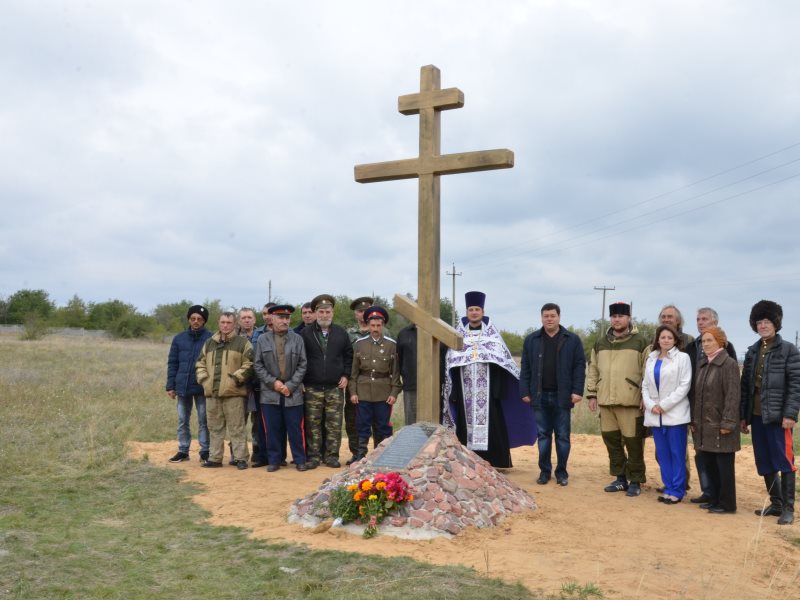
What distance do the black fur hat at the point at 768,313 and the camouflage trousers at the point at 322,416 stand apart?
4.58 m

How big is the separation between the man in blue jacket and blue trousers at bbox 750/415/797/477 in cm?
173

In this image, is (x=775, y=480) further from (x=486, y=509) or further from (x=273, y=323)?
(x=273, y=323)

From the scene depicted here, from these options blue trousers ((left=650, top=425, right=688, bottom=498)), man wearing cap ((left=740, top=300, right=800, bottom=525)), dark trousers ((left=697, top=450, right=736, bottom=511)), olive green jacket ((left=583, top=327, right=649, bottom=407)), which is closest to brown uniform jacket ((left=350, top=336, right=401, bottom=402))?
olive green jacket ((left=583, top=327, right=649, bottom=407))

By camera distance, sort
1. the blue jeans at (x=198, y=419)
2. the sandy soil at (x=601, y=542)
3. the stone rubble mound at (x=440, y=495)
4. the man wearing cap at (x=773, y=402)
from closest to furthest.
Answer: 1. the sandy soil at (x=601, y=542)
2. the stone rubble mound at (x=440, y=495)
3. the man wearing cap at (x=773, y=402)
4. the blue jeans at (x=198, y=419)

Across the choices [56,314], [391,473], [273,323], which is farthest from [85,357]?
[56,314]

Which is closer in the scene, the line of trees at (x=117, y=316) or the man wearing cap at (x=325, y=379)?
the man wearing cap at (x=325, y=379)

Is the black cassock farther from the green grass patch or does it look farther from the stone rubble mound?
the green grass patch

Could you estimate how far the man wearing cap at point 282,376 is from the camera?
845 cm

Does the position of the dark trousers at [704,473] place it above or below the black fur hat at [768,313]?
below

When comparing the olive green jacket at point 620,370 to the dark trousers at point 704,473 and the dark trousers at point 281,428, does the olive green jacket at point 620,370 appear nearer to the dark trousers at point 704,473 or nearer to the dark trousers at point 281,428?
the dark trousers at point 704,473

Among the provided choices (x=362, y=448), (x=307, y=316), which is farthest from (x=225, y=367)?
(x=362, y=448)

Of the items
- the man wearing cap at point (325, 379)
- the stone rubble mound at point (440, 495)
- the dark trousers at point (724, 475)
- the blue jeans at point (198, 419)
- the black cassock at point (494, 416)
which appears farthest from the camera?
the blue jeans at point (198, 419)

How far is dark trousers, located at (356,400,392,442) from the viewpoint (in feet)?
28.5

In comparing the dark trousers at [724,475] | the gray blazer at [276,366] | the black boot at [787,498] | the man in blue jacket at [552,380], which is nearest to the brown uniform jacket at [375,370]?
the gray blazer at [276,366]
